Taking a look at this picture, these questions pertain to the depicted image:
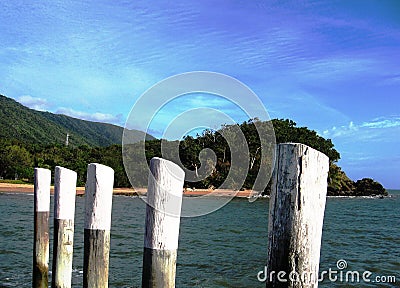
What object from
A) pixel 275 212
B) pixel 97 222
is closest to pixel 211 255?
pixel 97 222

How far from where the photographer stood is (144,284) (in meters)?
4.21

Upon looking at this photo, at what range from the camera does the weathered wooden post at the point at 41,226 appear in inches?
357

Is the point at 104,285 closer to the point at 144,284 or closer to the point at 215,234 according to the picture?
the point at 144,284

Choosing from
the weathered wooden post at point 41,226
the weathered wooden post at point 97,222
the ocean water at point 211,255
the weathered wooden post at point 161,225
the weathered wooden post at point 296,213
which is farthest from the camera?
the ocean water at point 211,255

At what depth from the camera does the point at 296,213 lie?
341cm

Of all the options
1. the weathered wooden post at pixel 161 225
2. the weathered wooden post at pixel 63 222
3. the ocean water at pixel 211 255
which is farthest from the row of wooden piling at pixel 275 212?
the ocean water at pixel 211 255

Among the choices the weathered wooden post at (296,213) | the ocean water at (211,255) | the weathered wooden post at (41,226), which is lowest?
the ocean water at (211,255)

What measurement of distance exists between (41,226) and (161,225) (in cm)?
579

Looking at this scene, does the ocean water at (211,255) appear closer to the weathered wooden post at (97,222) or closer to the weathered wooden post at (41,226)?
the weathered wooden post at (41,226)

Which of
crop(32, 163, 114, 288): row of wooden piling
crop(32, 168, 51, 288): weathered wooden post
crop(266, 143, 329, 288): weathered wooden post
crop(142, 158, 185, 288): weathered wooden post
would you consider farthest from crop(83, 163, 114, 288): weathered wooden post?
crop(32, 168, 51, 288): weathered wooden post

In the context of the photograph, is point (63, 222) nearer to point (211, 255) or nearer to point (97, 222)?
point (97, 222)

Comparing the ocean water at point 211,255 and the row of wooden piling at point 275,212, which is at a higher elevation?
the row of wooden piling at point 275,212

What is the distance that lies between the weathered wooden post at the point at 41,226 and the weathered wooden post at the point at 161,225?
18.0ft

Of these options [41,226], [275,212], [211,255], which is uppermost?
[275,212]
